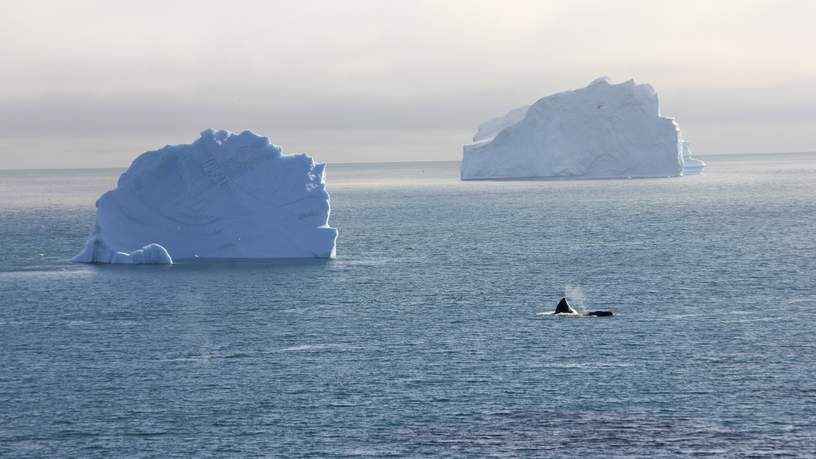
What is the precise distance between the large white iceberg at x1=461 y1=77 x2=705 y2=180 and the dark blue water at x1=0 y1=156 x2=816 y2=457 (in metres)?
69.1

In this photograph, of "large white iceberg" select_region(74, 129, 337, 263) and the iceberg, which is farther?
the iceberg

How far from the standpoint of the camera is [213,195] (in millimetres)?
76000

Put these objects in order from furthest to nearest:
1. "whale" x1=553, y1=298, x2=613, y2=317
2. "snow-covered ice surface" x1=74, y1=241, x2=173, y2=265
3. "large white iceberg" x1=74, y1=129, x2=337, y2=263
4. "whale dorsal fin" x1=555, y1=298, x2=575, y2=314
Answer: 1. "snow-covered ice surface" x1=74, y1=241, x2=173, y2=265
2. "large white iceberg" x1=74, y1=129, x2=337, y2=263
3. "whale dorsal fin" x1=555, y1=298, x2=575, y2=314
4. "whale" x1=553, y1=298, x2=613, y2=317

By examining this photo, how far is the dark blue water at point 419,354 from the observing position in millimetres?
36844

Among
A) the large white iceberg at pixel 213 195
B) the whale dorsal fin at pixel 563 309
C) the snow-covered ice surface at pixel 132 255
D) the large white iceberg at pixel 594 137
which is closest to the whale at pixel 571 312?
the whale dorsal fin at pixel 563 309

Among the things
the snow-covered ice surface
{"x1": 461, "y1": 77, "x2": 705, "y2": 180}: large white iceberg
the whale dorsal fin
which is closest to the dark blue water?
the snow-covered ice surface

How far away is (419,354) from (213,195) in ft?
102

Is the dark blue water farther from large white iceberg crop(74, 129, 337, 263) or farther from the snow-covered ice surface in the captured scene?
large white iceberg crop(74, 129, 337, 263)

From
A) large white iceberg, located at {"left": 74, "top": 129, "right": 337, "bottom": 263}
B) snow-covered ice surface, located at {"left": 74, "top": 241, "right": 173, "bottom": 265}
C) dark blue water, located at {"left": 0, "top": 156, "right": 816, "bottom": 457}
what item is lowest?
dark blue water, located at {"left": 0, "top": 156, "right": 816, "bottom": 457}

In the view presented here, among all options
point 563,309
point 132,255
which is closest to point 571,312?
point 563,309

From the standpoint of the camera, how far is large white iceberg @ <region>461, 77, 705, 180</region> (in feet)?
525

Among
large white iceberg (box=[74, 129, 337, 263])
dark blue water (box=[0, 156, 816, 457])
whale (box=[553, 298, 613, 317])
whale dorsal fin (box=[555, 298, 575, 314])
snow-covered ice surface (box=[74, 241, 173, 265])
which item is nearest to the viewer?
dark blue water (box=[0, 156, 816, 457])

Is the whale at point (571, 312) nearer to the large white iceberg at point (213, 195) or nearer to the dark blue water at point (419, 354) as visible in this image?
the dark blue water at point (419, 354)

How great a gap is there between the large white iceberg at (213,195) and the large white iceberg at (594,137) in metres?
91.4
